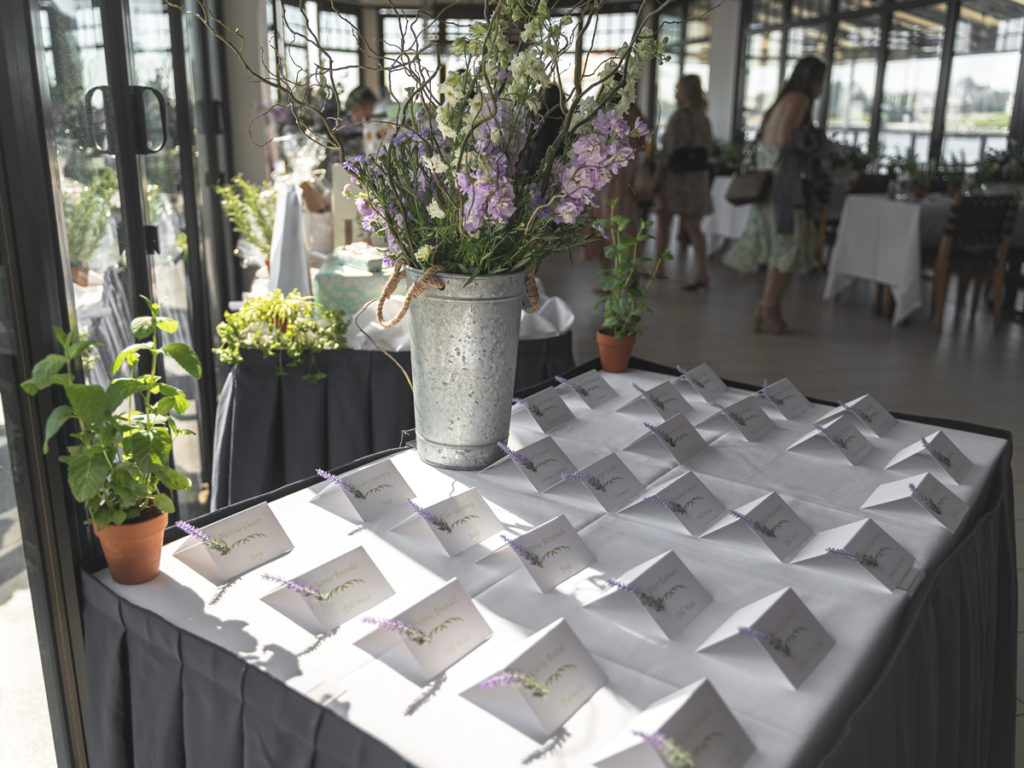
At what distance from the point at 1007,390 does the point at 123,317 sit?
3.93 meters

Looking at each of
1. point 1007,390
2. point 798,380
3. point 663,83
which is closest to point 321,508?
point 798,380

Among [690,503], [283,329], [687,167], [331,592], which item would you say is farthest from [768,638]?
[687,167]

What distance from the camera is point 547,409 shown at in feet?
5.10

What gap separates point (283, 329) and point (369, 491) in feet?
3.31

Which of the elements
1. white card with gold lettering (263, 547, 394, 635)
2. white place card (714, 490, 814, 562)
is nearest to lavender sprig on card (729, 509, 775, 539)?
white place card (714, 490, 814, 562)

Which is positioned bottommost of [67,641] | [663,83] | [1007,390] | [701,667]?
[1007,390]

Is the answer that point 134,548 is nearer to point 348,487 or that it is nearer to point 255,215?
point 348,487

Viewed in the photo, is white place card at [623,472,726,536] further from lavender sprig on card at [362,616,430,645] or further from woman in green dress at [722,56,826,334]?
woman in green dress at [722,56,826,334]

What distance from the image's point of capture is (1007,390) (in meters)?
4.10

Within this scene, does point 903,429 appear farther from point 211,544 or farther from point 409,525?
point 211,544

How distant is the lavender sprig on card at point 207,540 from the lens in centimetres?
102

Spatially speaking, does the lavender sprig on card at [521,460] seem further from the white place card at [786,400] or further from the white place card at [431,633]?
the white place card at [786,400]

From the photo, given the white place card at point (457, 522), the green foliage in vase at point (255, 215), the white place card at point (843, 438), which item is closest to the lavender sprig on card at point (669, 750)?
the white place card at point (457, 522)

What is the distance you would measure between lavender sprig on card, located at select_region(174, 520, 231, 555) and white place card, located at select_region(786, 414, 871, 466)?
93cm
